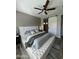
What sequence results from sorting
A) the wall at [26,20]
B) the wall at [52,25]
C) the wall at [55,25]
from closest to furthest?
the wall at [26,20]
the wall at [55,25]
the wall at [52,25]

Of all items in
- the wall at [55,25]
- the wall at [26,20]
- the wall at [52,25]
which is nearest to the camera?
the wall at [26,20]

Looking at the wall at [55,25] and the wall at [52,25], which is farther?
the wall at [52,25]

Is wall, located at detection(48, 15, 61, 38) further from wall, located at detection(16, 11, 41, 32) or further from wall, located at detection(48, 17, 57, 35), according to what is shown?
wall, located at detection(16, 11, 41, 32)

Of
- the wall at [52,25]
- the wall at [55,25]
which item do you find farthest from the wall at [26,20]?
the wall at [55,25]

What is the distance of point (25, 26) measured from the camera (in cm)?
548

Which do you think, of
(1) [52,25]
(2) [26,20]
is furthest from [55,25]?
(2) [26,20]

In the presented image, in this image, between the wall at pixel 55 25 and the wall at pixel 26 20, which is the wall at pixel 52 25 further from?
the wall at pixel 26 20

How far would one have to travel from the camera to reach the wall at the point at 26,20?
4997 mm

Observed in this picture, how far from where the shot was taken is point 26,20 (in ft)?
18.4

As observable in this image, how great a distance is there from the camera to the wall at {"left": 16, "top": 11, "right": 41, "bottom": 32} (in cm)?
500

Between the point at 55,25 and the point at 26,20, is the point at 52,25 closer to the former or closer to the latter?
the point at 55,25
